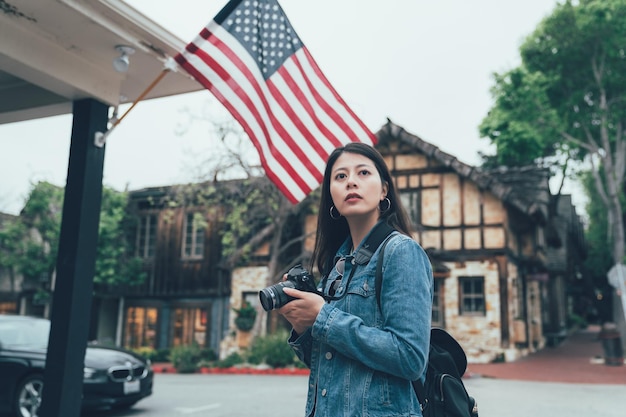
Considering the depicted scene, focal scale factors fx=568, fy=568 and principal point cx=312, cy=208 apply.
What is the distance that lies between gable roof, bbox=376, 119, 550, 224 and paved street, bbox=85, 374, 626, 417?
6.83 meters

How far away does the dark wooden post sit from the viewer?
4.41 meters

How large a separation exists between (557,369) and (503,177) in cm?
956

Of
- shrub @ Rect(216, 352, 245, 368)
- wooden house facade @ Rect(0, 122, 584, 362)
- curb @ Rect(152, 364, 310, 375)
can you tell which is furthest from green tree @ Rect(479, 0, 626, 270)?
shrub @ Rect(216, 352, 245, 368)

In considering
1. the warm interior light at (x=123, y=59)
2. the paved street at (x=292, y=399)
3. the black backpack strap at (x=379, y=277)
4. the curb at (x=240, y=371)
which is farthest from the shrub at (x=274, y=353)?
the black backpack strap at (x=379, y=277)

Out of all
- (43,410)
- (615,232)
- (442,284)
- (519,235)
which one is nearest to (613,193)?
(615,232)

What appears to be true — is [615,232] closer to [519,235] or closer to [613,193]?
[613,193]

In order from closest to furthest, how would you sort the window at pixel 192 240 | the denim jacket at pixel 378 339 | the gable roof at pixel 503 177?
the denim jacket at pixel 378 339 → the gable roof at pixel 503 177 → the window at pixel 192 240

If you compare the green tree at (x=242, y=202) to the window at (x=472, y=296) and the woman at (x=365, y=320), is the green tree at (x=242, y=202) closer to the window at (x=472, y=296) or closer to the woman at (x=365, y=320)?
the window at (x=472, y=296)

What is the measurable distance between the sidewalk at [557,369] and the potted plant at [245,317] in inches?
294

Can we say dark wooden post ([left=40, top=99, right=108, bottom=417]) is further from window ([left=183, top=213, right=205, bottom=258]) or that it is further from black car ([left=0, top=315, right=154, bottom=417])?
window ([left=183, top=213, right=205, bottom=258])

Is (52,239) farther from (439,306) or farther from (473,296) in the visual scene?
(473,296)

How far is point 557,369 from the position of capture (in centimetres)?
1653

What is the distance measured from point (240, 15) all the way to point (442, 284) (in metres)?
16.3

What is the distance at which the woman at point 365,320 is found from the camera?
1.77 metres
